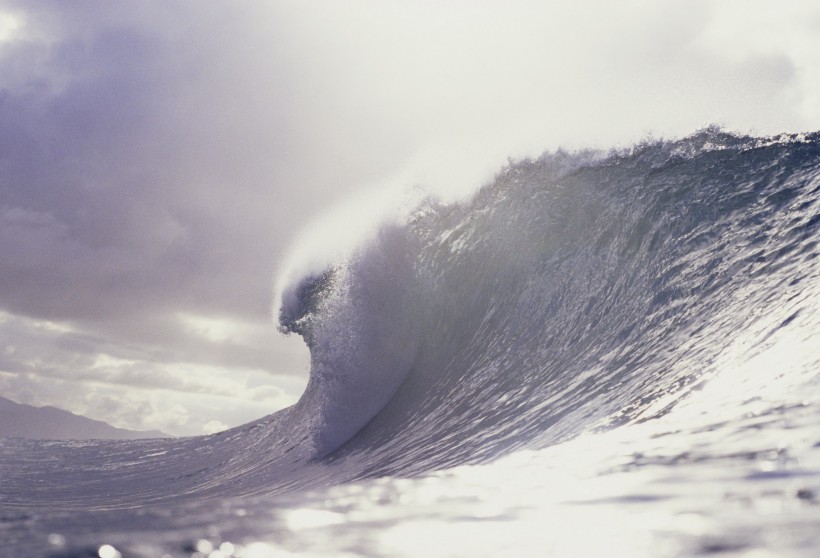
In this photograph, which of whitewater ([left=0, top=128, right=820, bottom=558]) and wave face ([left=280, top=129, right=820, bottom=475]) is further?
wave face ([left=280, top=129, right=820, bottom=475])

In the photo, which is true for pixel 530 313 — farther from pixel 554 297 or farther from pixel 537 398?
pixel 537 398

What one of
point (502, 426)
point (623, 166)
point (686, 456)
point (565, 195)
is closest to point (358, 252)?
point (565, 195)

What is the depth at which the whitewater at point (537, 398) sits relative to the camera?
184 cm

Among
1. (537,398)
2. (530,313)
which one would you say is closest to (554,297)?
(530,313)

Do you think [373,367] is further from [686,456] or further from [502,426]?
[686,456]

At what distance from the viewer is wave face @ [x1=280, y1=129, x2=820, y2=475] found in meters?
6.75

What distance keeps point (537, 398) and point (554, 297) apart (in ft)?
9.97

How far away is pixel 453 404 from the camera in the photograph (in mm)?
9172

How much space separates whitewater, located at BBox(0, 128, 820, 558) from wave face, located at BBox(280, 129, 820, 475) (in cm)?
4

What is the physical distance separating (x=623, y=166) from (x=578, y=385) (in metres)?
5.40

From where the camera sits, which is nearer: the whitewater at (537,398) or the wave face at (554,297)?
the whitewater at (537,398)

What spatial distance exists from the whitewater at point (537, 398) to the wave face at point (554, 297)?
44 millimetres

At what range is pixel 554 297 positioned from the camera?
10242mm

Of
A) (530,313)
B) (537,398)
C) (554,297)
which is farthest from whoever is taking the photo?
(530,313)
